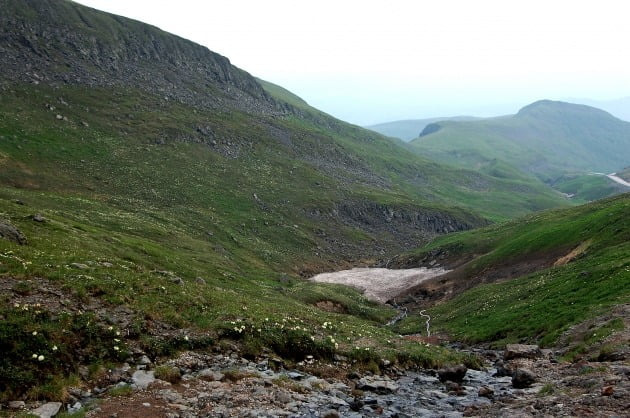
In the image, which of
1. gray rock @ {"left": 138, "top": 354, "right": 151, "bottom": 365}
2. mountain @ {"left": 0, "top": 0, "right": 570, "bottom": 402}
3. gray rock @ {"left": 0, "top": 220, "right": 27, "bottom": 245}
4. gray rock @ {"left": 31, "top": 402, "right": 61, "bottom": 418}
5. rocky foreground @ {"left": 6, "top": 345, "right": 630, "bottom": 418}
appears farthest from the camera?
gray rock @ {"left": 0, "top": 220, "right": 27, "bottom": 245}

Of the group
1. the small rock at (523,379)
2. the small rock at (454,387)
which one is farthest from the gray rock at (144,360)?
the small rock at (523,379)

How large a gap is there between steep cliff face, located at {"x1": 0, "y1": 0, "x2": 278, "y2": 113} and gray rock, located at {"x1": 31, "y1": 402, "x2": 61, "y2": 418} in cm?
13164

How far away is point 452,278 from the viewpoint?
80250 mm

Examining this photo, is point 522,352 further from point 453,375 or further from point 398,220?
point 398,220

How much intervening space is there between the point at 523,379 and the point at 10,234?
3723 centimetres

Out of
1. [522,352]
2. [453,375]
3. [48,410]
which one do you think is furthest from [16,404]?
[522,352]

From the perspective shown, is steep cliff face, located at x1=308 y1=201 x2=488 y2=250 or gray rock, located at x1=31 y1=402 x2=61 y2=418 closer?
gray rock, located at x1=31 y1=402 x2=61 y2=418

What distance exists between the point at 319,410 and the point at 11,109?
119432 millimetres

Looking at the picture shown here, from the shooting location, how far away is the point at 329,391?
24969 millimetres

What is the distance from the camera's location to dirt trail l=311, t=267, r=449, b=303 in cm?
8525

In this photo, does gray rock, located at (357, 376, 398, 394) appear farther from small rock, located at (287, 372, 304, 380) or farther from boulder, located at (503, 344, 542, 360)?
boulder, located at (503, 344, 542, 360)

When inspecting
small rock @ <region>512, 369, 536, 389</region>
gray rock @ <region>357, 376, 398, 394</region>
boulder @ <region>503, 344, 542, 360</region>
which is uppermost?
small rock @ <region>512, 369, 536, 389</region>

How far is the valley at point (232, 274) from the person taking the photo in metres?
22.7

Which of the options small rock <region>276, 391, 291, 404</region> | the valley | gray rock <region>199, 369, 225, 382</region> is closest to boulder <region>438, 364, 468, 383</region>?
the valley
